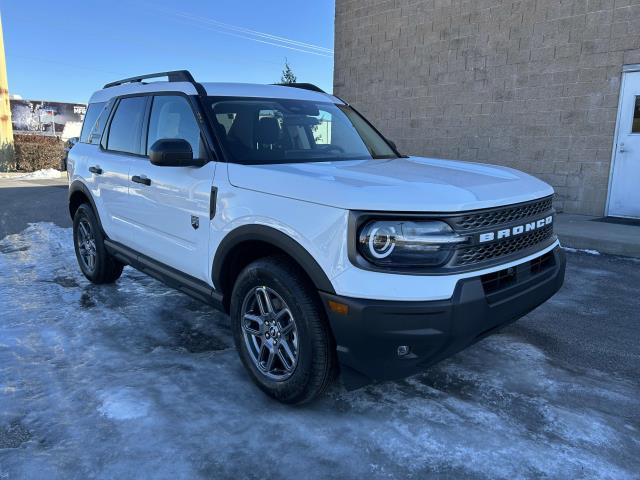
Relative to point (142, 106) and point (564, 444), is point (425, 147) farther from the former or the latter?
point (564, 444)

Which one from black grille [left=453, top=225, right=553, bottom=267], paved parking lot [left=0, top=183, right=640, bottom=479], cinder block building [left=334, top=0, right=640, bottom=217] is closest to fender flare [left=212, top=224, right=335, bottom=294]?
black grille [left=453, top=225, right=553, bottom=267]

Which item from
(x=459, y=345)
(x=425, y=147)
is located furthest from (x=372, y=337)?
(x=425, y=147)

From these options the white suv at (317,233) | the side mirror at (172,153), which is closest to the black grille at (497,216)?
the white suv at (317,233)

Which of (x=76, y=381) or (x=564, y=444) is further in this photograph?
(x=76, y=381)

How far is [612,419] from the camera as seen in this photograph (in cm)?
269

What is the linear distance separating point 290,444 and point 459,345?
0.96 m

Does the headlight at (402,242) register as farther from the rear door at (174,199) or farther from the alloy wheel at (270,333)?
the rear door at (174,199)

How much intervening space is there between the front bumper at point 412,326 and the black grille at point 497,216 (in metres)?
0.25

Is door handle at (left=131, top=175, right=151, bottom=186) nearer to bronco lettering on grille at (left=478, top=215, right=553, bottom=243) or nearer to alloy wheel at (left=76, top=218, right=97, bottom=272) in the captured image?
alloy wheel at (left=76, top=218, right=97, bottom=272)

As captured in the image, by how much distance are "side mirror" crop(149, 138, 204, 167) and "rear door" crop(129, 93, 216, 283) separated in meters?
0.11

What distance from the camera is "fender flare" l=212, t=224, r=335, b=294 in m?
2.41

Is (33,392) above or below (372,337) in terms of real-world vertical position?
below

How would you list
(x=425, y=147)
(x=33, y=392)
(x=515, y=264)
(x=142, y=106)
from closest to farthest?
1. (x=515, y=264)
2. (x=33, y=392)
3. (x=142, y=106)
4. (x=425, y=147)

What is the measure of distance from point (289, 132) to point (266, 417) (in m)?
1.93
